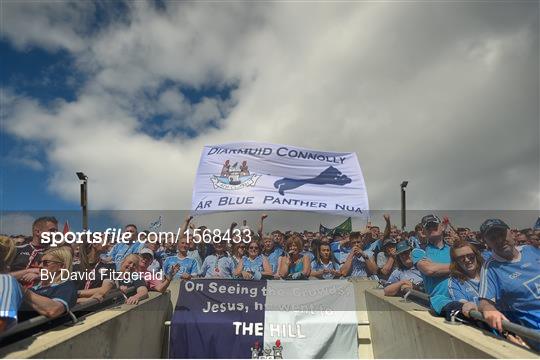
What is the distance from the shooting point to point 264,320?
7.84 m

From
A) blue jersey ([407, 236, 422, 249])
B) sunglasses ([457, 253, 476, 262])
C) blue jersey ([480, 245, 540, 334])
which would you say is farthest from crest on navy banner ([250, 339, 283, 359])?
blue jersey ([480, 245, 540, 334])

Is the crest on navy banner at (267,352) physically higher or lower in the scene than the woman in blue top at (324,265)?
lower

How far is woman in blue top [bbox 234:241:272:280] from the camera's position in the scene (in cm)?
827

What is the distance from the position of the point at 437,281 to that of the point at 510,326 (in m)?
1.83

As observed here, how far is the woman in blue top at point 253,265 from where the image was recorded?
326 inches

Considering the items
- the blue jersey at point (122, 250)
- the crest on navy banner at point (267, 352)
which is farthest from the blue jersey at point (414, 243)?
the blue jersey at point (122, 250)

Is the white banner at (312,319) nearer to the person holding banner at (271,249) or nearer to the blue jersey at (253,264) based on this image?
the blue jersey at (253,264)

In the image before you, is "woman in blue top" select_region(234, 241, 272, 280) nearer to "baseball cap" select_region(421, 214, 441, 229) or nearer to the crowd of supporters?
the crowd of supporters

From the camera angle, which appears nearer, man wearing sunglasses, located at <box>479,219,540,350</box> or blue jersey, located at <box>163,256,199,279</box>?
man wearing sunglasses, located at <box>479,219,540,350</box>

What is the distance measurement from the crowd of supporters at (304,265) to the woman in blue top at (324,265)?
19 millimetres

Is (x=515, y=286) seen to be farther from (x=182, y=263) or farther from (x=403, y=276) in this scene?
(x=182, y=263)

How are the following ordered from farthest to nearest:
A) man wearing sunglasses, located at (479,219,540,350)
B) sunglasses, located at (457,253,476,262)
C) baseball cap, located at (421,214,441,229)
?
1. baseball cap, located at (421,214,441,229)
2. sunglasses, located at (457,253,476,262)
3. man wearing sunglasses, located at (479,219,540,350)

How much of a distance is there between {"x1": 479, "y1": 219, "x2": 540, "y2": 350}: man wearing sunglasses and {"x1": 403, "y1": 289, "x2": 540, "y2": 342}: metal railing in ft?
0.34

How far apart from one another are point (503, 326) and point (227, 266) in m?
5.11
